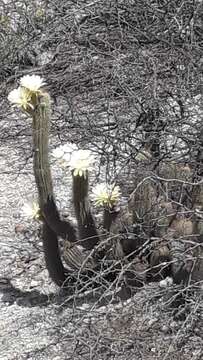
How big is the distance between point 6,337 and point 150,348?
0.79 metres

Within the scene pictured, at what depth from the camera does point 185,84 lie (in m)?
4.78

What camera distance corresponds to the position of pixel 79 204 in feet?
13.1

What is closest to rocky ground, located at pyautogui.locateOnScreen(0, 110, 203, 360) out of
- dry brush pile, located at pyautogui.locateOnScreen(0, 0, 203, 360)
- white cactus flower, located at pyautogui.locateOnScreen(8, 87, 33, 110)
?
dry brush pile, located at pyautogui.locateOnScreen(0, 0, 203, 360)

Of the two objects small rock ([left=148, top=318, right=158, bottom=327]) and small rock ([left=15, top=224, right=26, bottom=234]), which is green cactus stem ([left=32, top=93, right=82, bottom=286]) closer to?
small rock ([left=148, top=318, right=158, bottom=327])

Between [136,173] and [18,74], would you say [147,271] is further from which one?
[18,74]

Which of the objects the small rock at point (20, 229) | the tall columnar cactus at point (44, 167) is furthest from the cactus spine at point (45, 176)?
the small rock at point (20, 229)

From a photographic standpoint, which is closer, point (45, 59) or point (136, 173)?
point (136, 173)

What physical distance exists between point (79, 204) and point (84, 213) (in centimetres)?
5

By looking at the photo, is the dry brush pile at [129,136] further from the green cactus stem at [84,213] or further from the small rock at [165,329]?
the small rock at [165,329]

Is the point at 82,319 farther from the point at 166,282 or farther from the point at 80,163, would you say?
the point at 80,163

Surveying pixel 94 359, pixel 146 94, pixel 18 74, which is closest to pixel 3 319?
pixel 94 359

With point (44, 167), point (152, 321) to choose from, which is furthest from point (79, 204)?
point (152, 321)

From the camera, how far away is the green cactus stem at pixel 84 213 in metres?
3.92

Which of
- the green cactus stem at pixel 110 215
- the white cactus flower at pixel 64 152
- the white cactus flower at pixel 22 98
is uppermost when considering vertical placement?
the white cactus flower at pixel 22 98
